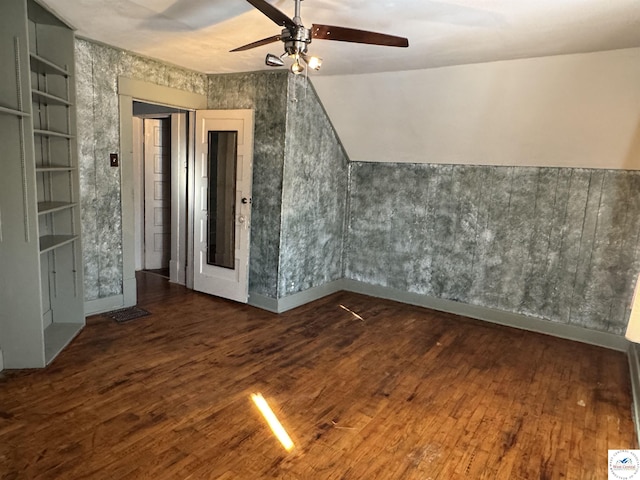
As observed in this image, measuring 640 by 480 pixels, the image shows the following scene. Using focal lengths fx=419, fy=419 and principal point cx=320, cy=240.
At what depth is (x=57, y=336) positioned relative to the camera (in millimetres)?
3465

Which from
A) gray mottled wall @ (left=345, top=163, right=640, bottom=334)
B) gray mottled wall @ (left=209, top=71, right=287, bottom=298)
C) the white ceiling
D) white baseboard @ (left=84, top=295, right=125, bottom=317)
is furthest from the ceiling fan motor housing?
white baseboard @ (left=84, top=295, right=125, bottom=317)

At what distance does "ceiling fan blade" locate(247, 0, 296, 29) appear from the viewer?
1961 millimetres

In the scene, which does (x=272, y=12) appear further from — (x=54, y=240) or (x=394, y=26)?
(x=54, y=240)

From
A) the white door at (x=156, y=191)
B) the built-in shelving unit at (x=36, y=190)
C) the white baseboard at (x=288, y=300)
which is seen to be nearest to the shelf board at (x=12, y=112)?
the built-in shelving unit at (x=36, y=190)

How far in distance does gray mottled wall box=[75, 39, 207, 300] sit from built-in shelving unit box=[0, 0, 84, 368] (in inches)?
11.9

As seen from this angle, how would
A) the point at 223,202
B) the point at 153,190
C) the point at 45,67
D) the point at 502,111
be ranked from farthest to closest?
the point at 153,190
the point at 223,202
the point at 502,111
the point at 45,67

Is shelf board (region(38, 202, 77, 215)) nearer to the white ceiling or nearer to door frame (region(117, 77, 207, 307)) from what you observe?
door frame (region(117, 77, 207, 307))

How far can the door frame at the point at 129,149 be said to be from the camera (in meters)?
4.05

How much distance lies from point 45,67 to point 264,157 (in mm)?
2004

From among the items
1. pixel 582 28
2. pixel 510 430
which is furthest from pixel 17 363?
pixel 582 28

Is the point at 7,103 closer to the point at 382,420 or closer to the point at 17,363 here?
the point at 17,363

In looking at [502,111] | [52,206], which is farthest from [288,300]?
[502,111]
